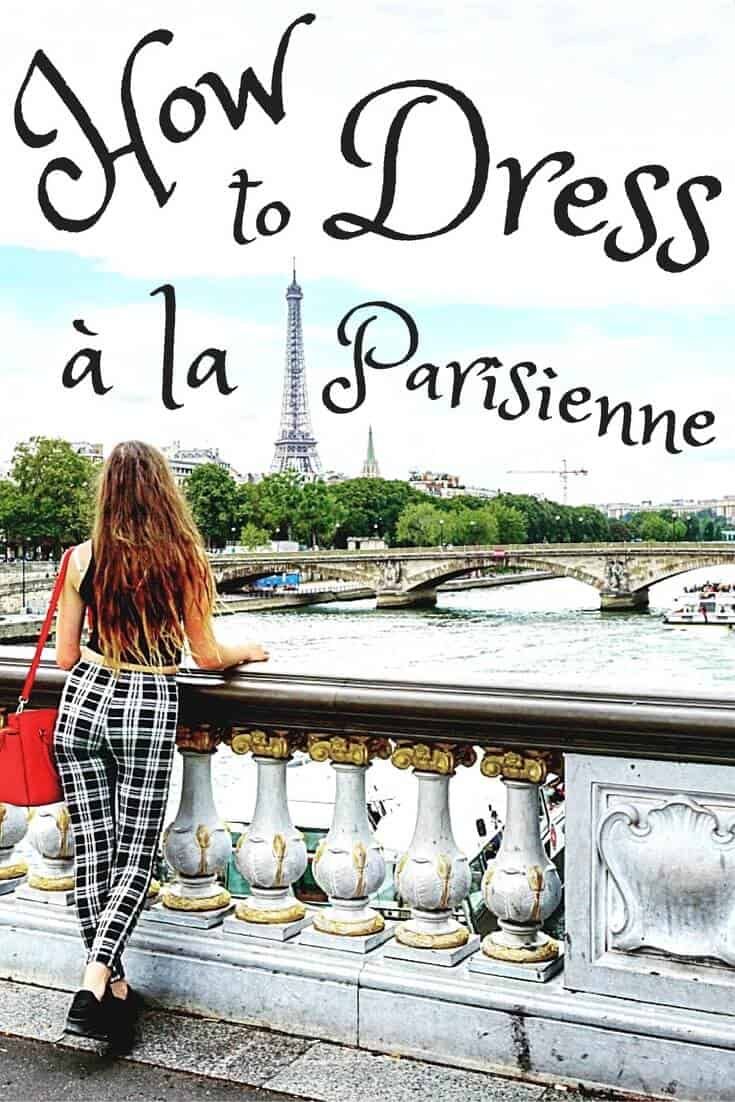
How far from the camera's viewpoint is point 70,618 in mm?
2875

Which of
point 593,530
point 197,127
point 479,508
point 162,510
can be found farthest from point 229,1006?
point 593,530

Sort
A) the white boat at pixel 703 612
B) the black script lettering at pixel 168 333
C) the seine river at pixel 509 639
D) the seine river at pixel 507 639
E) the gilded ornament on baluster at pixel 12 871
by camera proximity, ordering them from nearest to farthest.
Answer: the gilded ornament on baluster at pixel 12 871 < the black script lettering at pixel 168 333 < the seine river at pixel 507 639 < the seine river at pixel 509 639 < the white boat at pixel 703 612

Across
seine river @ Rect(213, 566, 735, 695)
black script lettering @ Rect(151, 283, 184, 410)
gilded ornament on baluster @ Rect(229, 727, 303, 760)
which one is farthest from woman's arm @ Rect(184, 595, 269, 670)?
seine river @ Rect(213, 566, 735, 695)

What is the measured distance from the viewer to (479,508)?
96.9 metres

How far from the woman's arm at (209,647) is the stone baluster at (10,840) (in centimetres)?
73

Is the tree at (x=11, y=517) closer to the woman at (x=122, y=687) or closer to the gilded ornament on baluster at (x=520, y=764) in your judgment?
the woman at (x=122, y=687)

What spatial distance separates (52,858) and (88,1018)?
0.61 metres

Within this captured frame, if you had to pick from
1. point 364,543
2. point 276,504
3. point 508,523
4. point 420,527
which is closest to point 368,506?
point 364,543

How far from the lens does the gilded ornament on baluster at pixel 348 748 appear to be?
9.66 feet

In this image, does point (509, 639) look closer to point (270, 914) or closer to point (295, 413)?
point (270, 914)

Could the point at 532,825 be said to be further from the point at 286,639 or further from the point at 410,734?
the point at 286,639

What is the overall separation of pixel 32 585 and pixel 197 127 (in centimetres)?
5459

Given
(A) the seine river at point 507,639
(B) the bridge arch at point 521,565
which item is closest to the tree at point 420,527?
(A) the seine river at point 507,639

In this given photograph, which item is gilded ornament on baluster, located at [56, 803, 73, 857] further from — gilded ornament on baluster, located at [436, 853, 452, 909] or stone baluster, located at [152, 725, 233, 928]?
gilded ornament on baluster, located at [436, 853, 452, 909]
